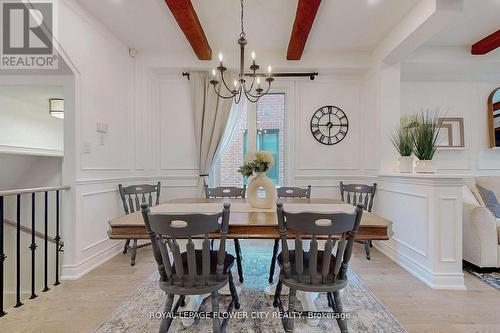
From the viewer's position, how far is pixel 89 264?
2.49 meters

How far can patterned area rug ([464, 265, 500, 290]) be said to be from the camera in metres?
2.22

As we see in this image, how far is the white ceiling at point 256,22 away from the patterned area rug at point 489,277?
8.94ft

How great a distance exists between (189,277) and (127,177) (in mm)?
2205

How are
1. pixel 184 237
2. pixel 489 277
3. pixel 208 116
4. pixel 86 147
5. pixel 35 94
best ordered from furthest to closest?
pixel 208 116 < pixel 35 94 < pixel 86 147 < pixel 489 277 < pixel 184 237

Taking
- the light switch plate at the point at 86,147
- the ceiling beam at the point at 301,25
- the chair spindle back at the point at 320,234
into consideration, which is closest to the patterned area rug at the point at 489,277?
the chair spindle back at the point at 320,234

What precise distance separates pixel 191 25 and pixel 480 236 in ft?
11.8

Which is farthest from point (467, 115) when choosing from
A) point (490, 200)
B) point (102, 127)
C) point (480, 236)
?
point (102, 127)

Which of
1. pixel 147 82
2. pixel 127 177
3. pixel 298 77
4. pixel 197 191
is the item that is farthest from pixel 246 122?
pixel 127 177

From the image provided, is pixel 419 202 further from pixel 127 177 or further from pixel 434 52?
pixel 127 177

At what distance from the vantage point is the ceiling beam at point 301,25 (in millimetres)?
2209

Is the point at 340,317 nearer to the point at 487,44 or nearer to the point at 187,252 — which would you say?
the point at 187,252

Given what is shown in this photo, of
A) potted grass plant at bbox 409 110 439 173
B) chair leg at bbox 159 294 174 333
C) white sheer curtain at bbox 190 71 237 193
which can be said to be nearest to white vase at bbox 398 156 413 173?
potted grass plant at bbox 409 110 439 173

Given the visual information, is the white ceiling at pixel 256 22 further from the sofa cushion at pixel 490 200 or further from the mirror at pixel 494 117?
the sofa cushion at pixel 490 200

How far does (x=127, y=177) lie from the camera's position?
10.3ft
